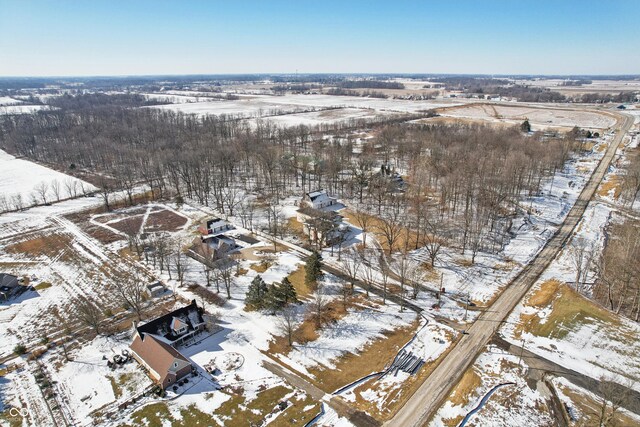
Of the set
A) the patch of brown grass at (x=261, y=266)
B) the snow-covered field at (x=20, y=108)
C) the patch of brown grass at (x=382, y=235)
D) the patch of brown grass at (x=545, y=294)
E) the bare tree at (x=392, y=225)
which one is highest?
the snow-covered field at (x=20, y=108)

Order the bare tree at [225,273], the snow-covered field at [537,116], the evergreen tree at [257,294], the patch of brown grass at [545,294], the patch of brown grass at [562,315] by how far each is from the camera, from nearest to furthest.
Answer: the patch of brown grass at [562,315]
the evergreen tree at [257,294]
the patch of brown grass at [545,294]
the bare tree at [225,273]
the snow-covered field at [537,116]

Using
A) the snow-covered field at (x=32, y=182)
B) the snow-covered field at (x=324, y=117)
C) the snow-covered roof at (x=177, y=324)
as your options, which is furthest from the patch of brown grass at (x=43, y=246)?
the snow-covered field at (x=324, y=117)

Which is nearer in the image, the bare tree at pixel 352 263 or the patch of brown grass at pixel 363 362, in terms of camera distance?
the patch of brown grass at pixel 363 362

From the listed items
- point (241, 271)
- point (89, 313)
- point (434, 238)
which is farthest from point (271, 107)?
point (89, 313)

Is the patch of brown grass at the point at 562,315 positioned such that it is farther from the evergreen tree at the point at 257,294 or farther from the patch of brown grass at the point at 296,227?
the patch of brown grass at the point at 296,227

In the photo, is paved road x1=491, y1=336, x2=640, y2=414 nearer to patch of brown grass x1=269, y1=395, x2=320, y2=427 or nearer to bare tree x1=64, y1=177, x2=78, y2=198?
patch of brown grass x1=269, y1=395, x2=320, y2=427

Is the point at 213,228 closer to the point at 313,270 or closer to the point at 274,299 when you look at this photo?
the point at 313,270
